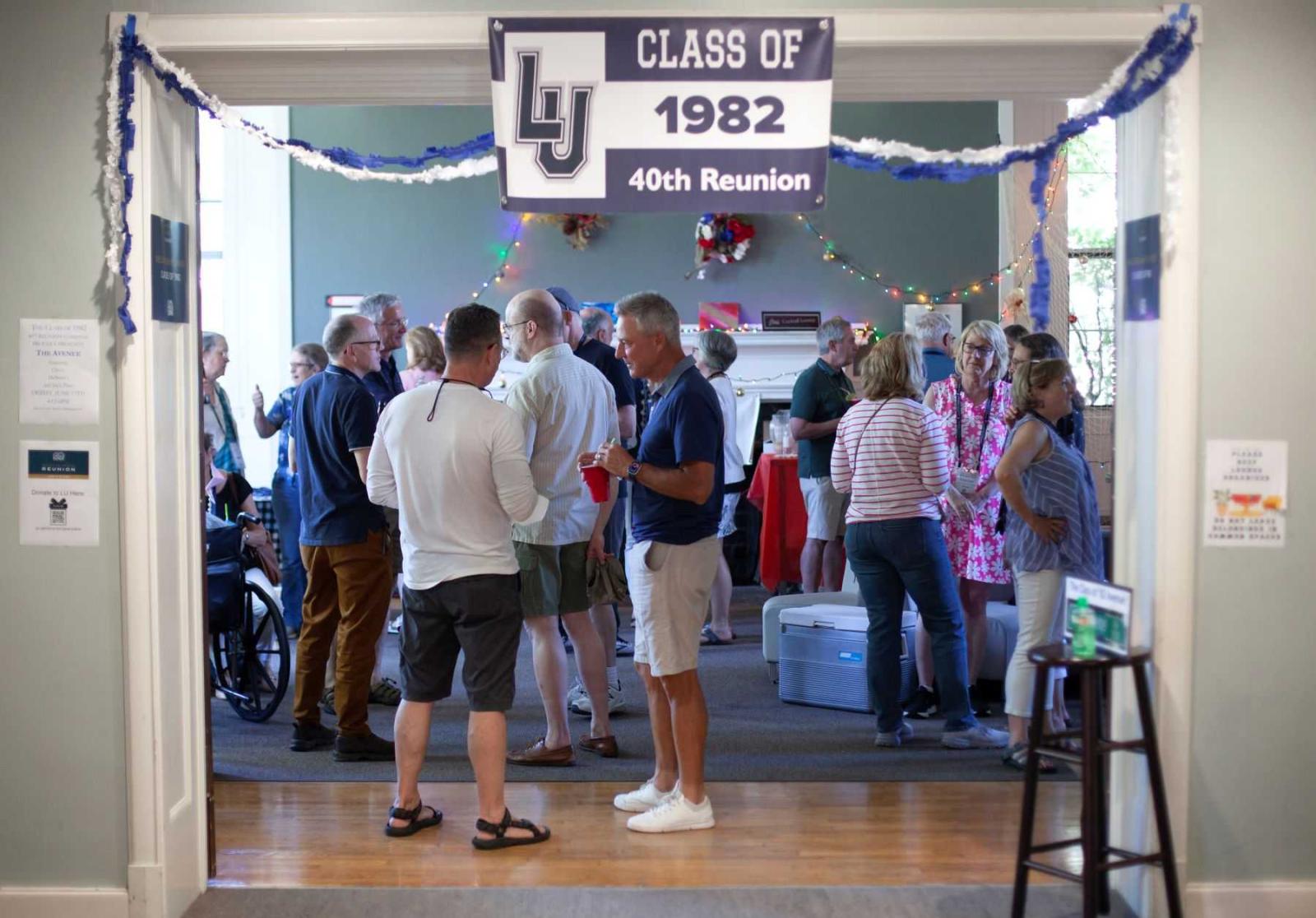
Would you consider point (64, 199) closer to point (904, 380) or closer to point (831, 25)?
point (831, 25)

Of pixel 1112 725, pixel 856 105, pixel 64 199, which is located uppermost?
pixel 856 105

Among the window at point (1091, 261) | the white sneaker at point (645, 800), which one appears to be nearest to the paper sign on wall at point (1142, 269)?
the white sneaker at point (645, 800)

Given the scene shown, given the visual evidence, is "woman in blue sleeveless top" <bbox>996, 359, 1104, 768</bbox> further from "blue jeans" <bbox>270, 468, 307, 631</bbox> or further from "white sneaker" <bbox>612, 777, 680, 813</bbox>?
"blue jeans" <bbox>270, 468, 307, 631</bbox>

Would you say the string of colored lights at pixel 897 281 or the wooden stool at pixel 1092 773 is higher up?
the string of colored lights at pixel 897 281

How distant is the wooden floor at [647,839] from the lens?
11.8 ft

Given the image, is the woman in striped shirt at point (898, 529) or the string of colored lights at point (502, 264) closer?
the woman in striped shirt at point (898, 529)

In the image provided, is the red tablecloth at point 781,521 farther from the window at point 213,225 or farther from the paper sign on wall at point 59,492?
the paper sign on wall at point 59,492

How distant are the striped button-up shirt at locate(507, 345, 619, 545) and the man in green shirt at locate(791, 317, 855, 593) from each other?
198cm

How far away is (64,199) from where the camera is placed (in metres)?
3.27

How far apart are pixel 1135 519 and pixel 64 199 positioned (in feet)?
8.96

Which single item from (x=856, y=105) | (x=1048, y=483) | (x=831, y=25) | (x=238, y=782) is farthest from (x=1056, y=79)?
(x=856, y=105)

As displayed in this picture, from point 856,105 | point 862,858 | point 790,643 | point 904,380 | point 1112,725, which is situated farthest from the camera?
point 856,105

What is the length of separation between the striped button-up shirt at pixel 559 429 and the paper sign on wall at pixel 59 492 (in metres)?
1.42

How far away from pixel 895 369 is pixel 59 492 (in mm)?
2669
